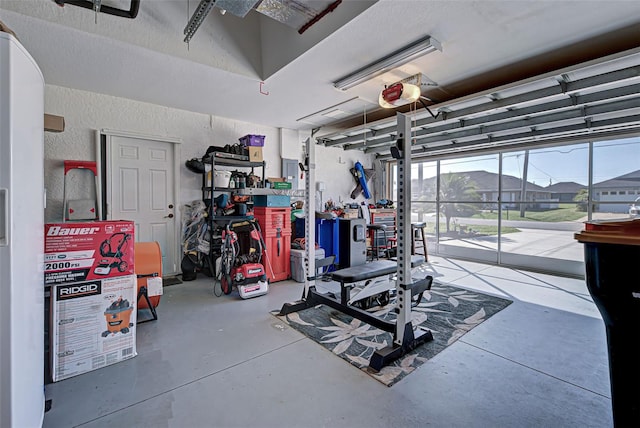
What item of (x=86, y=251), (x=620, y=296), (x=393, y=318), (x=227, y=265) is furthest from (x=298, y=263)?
(x=620, y=296)

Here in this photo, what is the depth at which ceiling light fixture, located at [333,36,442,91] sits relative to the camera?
274cm

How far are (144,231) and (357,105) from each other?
405cm

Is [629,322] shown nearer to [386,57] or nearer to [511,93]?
[386,57]

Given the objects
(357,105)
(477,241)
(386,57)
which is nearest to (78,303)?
(386,57)

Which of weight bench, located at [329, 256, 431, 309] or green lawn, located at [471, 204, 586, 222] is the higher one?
green lawn, located at [471, 204, 586, 222]

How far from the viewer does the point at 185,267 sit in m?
4.58

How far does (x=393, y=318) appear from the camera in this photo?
3189 millimetres

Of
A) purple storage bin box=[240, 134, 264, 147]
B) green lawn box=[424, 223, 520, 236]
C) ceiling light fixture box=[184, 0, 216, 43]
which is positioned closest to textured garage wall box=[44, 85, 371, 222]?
purple storage bin box=[240, 134, 264, 147]

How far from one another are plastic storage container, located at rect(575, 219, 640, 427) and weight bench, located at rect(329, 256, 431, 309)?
168 cm

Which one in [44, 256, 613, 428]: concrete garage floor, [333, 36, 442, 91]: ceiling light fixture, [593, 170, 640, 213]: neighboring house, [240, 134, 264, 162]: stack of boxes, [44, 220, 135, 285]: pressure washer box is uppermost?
[333, 36, 442, 91]: ceiling light fixture

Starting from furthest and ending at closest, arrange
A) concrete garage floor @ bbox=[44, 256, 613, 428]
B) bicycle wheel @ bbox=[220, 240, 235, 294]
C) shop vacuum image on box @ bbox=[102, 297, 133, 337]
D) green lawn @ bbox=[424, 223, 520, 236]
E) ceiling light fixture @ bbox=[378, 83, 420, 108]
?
green lawn @ bbox=[424, 223, 520, 236] → bicycle wheel @ bbox=[220, 240, 235, 294] → ceiling light fixture @ bbox=[378, 83, 420, 108] → shop vacuum image on box @ bbox=[102, 297, 133, 337] → concrete garage floor @ bbox=[44, 256, 613, 428]

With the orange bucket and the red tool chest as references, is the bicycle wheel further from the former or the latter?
the orange bucket

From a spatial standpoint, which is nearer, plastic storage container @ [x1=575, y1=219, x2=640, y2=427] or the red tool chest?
plastic storage container @ [x1=575, y1=219, x2=640, y2=427]

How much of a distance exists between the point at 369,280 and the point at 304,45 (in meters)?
2.64
